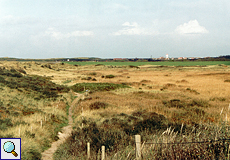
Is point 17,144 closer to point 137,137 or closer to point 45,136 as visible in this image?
point 137,137

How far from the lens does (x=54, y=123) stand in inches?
761

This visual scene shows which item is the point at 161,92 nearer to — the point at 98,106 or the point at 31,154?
the point at 98,106

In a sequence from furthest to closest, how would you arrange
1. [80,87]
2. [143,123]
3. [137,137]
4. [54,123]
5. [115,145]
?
[80,87] → [54,123] → [143,123] → [115,145] → [137,137]

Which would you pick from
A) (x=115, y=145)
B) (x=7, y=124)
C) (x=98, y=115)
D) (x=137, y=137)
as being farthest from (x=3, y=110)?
(x=137, y=137)

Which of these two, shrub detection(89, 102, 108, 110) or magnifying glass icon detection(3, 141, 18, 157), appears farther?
shrub detection(89, 102, 108, 110)

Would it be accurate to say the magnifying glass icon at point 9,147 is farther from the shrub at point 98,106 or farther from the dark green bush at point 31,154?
the shrub at point 98,106

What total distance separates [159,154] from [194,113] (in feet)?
44.3

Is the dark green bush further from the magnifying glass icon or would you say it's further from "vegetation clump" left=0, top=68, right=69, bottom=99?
"vegetation clump" left=0, top=68, right=69, bottom=99

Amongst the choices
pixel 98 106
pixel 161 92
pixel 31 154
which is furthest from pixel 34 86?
pixel 31 154

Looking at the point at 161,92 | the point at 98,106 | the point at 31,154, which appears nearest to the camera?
the point at 31,154

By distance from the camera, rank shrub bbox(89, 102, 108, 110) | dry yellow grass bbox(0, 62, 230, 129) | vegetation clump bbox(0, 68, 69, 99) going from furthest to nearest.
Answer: vegetation clump bbox(0, 68, 69, 99), shrub bbox(89, 102, 108, 110), dry yellow grass bbox(0, 62, 230, 129)

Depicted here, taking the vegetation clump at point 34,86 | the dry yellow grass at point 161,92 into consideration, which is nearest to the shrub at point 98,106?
the dry yellow grass at point 161,92

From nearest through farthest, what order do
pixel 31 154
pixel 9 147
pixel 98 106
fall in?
pixel 9 147
pixel 31 154
pixel 98 106

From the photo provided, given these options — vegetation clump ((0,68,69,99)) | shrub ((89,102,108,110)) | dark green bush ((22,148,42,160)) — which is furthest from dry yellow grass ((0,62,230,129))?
vegetation clump ((0,68,69,99))
